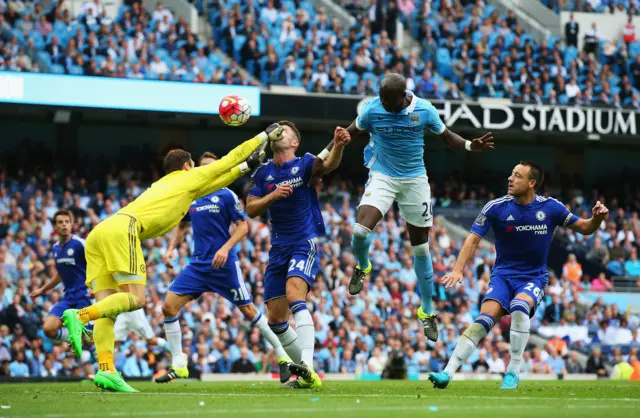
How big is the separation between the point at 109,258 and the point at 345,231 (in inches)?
604

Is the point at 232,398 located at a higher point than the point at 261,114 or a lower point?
lower

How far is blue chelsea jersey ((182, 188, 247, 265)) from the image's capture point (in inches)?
535

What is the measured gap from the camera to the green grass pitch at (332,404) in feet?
27.0

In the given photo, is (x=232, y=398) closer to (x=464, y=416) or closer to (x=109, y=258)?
(x=109, y=258)

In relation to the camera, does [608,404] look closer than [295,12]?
Yes

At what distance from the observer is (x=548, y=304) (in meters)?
25.5

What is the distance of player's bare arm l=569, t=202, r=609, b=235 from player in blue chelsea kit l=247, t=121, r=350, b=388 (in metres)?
2.89

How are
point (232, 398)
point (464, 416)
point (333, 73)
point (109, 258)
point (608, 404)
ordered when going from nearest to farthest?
point (464, 416), point (608, 404), point (232, 398), point (109, 258), point (333, 73)

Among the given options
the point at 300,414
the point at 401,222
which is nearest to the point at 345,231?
the point at 401,222

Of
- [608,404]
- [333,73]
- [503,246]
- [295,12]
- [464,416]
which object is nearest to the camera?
[464,416]

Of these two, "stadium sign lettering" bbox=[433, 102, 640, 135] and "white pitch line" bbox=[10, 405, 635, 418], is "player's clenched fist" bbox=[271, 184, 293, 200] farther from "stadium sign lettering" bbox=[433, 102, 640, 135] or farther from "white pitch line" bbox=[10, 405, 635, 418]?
"stadium sign lettering" bbox=[433, 102, 640, 135]

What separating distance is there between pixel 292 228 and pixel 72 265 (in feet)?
13.6

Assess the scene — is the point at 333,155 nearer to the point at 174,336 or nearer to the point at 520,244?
the point at 520,244

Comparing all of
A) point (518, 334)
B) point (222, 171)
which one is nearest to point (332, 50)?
point (518, 334)
